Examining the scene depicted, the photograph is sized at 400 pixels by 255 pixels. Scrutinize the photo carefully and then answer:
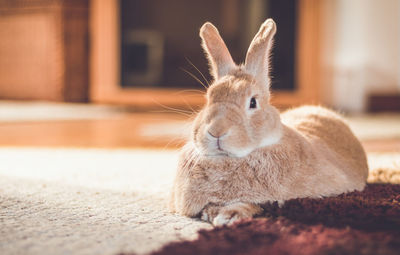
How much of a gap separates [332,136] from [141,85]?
3173mm

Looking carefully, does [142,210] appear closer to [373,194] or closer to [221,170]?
[221,170]

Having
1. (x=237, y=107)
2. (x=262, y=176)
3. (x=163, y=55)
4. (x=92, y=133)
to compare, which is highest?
(x=163, y=55)

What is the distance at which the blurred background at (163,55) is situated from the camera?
3.59m

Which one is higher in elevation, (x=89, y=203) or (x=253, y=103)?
(x=253, y=103)

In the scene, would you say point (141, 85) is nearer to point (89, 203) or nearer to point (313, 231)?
point (89, 203)

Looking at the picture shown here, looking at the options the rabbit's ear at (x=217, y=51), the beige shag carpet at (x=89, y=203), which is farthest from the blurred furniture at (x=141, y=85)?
the rabbit's ear at (x=217, y=51)

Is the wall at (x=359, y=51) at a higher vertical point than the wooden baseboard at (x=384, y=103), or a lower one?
higher

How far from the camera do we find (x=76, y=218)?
88cm

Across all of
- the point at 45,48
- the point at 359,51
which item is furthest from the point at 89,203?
the point at 45,48

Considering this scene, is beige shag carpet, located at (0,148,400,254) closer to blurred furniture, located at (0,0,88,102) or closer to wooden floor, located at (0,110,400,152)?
wooden floor, located at (0,110,400,152)

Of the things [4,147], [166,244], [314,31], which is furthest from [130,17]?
[166,244]

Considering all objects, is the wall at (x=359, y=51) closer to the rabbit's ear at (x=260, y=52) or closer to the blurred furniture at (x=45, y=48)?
the blurred furniture at (x=45, y=48)

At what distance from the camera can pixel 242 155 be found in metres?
0.85

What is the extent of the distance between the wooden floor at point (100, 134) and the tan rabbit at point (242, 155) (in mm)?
618
